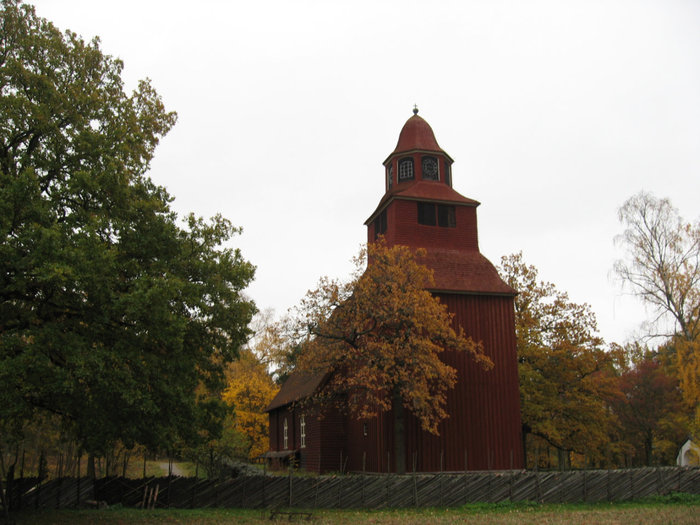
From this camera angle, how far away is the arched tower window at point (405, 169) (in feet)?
110

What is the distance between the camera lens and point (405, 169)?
1334 inches

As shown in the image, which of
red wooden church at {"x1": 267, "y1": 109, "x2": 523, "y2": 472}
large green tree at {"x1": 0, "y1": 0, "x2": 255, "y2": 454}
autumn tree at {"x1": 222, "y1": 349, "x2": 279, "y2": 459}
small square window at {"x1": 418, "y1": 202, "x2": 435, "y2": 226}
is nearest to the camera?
large green tree at {"x1": 0, "y1": 0, "x2": 255, "y2": 454}

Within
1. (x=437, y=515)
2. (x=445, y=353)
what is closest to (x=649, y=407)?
(x=445, y=353)

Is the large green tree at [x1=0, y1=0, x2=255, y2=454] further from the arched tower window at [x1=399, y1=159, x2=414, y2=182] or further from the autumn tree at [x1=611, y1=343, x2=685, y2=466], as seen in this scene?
the autumn tree at [x1=611, y1=343, x2=685, y2=466]

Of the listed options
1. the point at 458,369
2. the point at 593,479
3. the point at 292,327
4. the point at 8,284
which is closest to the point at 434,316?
the point at 458,369

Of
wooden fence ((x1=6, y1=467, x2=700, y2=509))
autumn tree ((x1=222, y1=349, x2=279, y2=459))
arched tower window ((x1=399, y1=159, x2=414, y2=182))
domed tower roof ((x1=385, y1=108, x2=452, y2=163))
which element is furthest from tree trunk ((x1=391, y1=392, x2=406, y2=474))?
autumn tree ((x1=222, y1=349, x2=279, y2=459))

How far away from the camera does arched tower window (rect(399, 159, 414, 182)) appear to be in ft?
110

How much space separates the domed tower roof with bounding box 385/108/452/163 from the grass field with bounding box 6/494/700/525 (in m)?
19.0

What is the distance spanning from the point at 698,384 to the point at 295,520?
1989 cm

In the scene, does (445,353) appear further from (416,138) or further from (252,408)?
(252,408)

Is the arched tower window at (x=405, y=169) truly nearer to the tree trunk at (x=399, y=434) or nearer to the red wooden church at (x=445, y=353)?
the red wooden church at (x=445, y=353)

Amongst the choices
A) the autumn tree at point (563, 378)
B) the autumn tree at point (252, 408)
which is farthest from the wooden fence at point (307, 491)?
the autumn tree at point (252, 408)

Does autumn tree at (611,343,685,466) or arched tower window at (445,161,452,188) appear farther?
autumn tree at (611,343,685,466)

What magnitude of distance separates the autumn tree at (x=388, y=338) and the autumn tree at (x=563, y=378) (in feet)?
29.4
